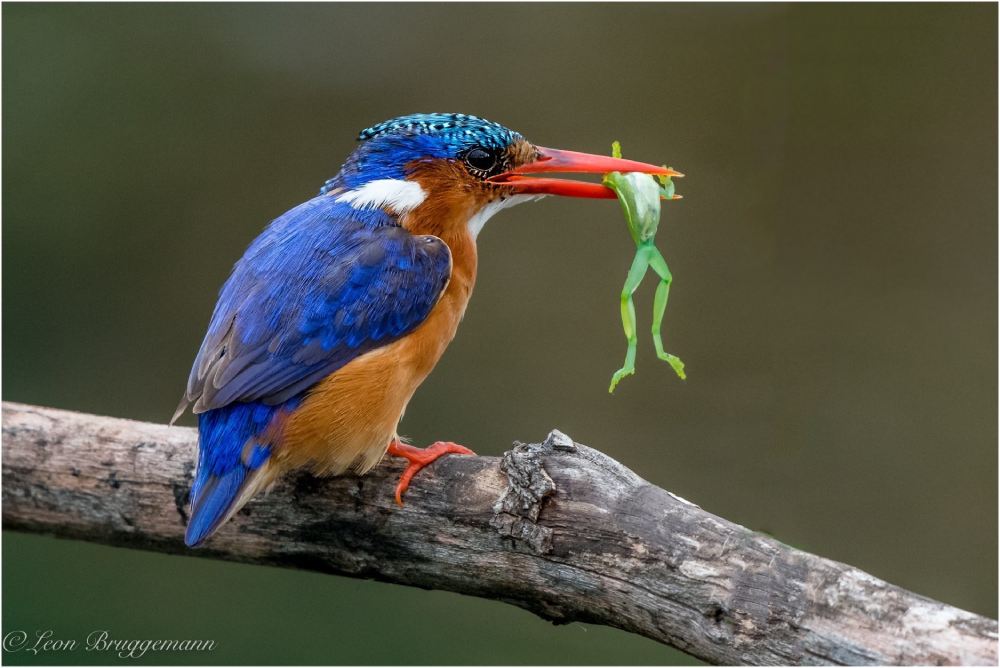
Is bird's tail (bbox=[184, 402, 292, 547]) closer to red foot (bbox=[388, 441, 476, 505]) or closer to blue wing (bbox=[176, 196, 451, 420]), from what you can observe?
blue wing (bbox=[176, 196, 451, 420])

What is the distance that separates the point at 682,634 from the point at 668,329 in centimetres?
253

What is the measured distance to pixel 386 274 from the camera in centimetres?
191

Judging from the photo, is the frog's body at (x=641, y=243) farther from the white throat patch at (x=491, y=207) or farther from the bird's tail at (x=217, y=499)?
the bird's tail at (x=217, y=499)

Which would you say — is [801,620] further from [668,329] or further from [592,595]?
[668,329]

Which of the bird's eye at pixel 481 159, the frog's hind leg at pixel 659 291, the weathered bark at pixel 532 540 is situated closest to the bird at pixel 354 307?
the bird's eye at pixel 481 159

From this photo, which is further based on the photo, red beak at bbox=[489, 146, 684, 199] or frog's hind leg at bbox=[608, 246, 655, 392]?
red beak at bbox=[489, 146, 684, 199]

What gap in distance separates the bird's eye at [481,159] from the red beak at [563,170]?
0.03 meters

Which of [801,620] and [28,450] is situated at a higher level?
[801,620]

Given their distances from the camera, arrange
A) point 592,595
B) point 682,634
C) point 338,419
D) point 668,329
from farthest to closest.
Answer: point 668,329
point 338,419
point 592,595
point 682,634

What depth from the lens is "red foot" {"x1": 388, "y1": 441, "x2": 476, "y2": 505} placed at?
1.83 m

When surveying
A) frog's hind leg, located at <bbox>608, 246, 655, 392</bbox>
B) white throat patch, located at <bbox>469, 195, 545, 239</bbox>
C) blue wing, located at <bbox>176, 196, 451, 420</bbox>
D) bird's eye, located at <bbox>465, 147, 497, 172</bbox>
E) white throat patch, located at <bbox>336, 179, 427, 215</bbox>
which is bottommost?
blue wing, located at <bbox>176, 196, 451, 420</bbox>

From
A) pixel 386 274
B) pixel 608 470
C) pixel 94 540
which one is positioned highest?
pixel 386 274

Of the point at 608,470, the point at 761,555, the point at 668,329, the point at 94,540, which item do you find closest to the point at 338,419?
the point at 608,470

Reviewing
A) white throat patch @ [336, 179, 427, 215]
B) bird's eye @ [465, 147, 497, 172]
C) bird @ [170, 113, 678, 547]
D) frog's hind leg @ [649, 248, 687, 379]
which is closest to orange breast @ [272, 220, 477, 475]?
bird @ [170, 113, 678, 547]
